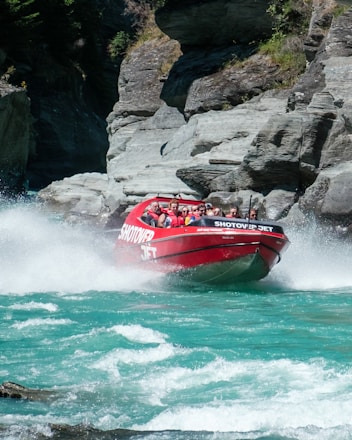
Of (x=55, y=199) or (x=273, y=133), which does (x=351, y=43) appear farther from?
(x=55, y=199)

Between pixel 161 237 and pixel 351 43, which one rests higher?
pixel 351 43

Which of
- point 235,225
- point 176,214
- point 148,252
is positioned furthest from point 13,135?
point 235,225

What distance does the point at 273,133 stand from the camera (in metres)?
20.4

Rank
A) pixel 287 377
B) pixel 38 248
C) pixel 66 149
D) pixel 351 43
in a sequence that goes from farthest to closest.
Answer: pixel 66 149 → pixel 351 43 → pixel 38 248 → pixel 287 377

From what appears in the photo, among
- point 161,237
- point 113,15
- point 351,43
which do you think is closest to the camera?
point 161,237

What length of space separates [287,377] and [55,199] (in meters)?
25.1

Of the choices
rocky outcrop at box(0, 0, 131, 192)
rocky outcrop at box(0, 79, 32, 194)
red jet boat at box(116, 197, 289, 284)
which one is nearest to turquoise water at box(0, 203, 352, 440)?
red jet boat at box(116, 197, 289, 284)

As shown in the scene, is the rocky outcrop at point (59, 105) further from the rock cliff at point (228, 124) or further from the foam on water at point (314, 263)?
the foam on water at point (314, 263)

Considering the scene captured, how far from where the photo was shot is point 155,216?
54.0 ft

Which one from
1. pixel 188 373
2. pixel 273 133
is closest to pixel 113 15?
pixel 273 133

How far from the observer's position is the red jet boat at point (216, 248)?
48.4 feet

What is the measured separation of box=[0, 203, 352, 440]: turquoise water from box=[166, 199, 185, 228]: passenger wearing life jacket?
3.52 ft

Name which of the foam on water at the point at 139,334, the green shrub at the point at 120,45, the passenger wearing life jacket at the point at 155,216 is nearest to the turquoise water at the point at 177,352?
the foam on water at the point at 139,334

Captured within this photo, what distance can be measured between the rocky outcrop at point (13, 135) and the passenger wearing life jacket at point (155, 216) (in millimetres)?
25228
